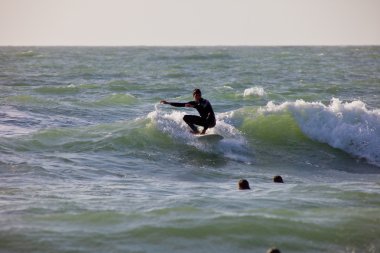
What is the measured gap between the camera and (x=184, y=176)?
13734 millimetres

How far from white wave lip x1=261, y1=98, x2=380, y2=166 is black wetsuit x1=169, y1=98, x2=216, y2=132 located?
370 cm

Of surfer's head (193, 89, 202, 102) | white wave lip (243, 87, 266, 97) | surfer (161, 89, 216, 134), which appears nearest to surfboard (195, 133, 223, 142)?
surfer (161, 89, 216, 134)

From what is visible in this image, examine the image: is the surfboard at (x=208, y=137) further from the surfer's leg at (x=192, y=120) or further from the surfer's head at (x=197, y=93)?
the surfer's head at (x=197, y=93)

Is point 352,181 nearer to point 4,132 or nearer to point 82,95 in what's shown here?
point 4,132

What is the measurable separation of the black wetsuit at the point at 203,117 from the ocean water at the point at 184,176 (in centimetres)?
57

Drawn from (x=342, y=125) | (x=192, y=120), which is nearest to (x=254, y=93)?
(x=342, y=125)

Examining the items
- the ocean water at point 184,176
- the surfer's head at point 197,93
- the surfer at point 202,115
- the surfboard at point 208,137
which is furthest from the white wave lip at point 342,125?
the surfer's head at point 197,93

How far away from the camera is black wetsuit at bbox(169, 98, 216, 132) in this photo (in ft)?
52.8

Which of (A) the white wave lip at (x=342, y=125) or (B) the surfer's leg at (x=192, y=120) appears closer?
(B) the surfer's leg at (x=192, y=120)

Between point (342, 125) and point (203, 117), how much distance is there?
455cm

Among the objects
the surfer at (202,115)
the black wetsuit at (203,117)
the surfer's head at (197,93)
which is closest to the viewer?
the surfer's head at (197,93)

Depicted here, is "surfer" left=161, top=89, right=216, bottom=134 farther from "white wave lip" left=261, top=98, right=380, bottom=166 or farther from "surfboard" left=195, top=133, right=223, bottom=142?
"white wave lip" left=261, top=98, right=380, bottom=166

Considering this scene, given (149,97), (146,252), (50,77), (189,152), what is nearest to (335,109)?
(189,152)

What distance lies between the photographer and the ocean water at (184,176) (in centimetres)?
909
